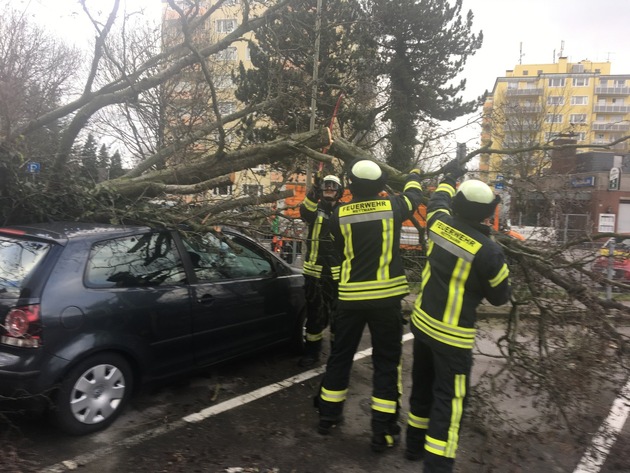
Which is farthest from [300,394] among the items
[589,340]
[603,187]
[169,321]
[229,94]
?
[603,187]

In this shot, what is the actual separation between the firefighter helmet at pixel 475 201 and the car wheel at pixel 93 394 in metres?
2.67

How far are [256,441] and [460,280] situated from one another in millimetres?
1879

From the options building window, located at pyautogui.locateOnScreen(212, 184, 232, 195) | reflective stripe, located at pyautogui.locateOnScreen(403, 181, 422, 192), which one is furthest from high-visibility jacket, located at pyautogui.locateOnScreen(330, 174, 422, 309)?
building window, located at pyautogui.locateOnScreen(212, 184, 232, 195)

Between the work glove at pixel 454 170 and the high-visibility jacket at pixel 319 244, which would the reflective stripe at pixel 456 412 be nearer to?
the work glove at pixel 454 170

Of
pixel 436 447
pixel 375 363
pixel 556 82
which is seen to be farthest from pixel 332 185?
pixel 556 82

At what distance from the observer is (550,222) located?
15.8ft

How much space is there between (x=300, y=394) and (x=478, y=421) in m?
1.54

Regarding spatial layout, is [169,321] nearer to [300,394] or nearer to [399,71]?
[300,394]

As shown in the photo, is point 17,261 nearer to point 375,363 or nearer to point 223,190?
point 375,363

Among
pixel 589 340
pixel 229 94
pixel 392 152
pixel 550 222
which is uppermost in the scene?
pixel 229 94

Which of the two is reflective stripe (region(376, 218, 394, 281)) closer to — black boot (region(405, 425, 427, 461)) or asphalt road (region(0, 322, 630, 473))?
black boot (region(405, 425, 427, 461))

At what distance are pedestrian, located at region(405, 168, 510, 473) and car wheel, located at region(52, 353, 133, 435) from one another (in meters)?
2.21

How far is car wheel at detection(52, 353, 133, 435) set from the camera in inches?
127

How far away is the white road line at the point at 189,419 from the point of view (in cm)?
306
